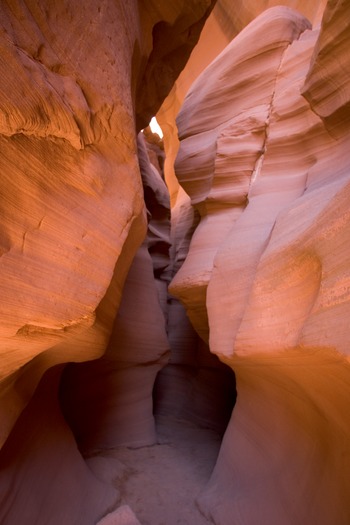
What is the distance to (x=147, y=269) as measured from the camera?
6844 mm

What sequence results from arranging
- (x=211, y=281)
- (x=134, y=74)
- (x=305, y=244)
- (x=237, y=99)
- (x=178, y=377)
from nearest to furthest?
(x=305, y=244), (x=134, y=74), (x=211, y=281), (x=237, y=99), (x=178, y=377)

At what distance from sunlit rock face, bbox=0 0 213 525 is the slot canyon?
14mm

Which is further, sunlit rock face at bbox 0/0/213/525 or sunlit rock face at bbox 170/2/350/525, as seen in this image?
sunlit rock face at bbox 170/2/350/525

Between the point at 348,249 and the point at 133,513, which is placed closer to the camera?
the point at 348,249

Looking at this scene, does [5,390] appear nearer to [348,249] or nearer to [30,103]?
[30,103]

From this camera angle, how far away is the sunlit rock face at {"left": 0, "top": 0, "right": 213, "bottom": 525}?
84.2 inches

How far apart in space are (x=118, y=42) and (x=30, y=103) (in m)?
1.23

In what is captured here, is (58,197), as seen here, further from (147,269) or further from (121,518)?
(147,269)

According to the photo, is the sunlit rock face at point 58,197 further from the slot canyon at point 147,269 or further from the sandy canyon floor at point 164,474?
the sandy canyon floor at point 164,474

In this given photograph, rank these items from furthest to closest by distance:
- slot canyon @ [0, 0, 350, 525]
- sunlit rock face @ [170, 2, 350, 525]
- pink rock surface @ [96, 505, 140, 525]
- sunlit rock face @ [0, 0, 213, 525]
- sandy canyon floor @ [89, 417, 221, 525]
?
1. sandy canyon floor @ [89, 417, 221, 525]
2. pink rock surface @ [96, 505, 140, 525]
3. sunlit rock face @ [170, 2, 350, 525]
4. slot canyon @ [0, 0, 350, 525]
5. sunlit rock face @ [0, 0, 213, 525]

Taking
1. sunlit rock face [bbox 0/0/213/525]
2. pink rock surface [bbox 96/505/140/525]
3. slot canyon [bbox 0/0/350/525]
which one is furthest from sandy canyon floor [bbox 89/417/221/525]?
sunlit rock face [bbox 0/0/213/525]

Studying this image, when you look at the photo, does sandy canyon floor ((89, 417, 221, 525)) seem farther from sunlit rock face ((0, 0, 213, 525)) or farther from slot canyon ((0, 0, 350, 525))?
sunlit rock face ((0, 0, 213, 525))

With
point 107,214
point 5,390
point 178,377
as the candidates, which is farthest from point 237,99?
point 178,377

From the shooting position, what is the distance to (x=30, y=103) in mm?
1999
